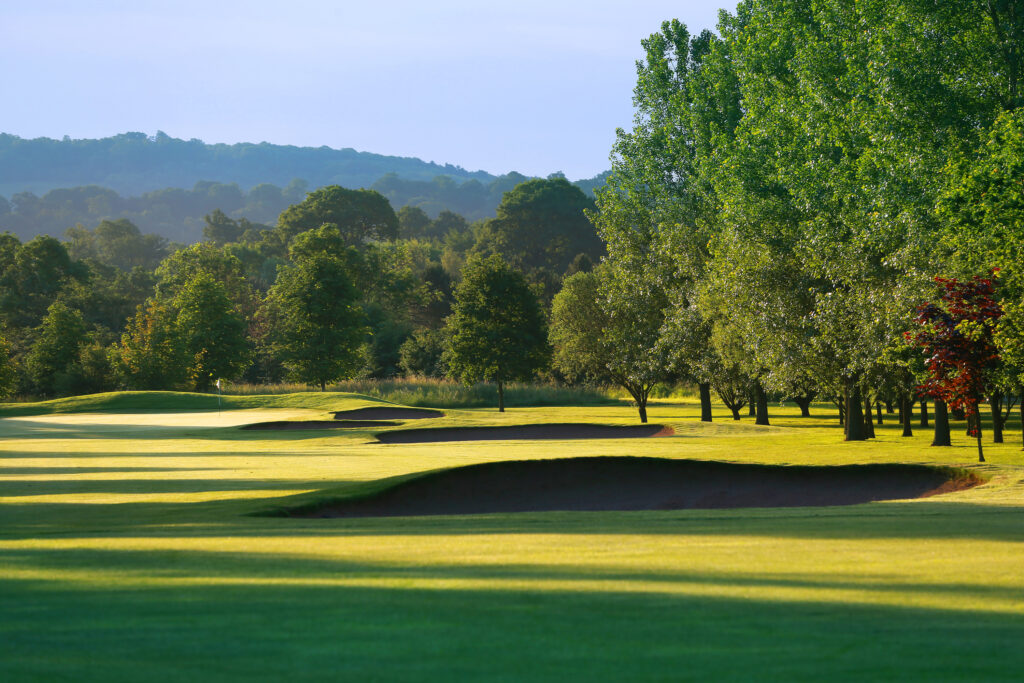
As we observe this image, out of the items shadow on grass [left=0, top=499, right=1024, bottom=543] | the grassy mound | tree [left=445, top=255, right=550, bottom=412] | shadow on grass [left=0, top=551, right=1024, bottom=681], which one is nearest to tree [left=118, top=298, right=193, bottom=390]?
the grassy mound

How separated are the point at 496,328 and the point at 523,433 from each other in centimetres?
2074

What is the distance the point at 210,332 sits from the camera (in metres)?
63.8

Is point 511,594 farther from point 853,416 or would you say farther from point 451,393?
point 451,393

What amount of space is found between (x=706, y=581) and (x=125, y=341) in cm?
5913

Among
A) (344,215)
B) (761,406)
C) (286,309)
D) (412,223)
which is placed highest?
(412,223)

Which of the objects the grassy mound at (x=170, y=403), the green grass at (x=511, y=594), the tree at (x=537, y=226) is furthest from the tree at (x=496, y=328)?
the tree at (x=537, y=226)

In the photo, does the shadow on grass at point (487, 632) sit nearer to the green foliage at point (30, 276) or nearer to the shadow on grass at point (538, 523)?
the shadow on grass at point (538, 523)

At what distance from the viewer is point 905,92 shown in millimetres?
25188

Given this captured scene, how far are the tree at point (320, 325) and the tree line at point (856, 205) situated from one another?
28.1 metres

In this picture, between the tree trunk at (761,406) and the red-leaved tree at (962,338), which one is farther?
the tree trunk at (761,406)

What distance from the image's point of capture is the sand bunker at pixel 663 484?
17.1m

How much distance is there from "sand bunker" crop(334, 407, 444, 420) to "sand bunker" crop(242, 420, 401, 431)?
8.61 ft

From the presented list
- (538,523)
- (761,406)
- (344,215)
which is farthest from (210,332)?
(538,523)

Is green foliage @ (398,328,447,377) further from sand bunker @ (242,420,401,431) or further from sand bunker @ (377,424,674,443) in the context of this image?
sand bunker @ (377,424,674,443)
